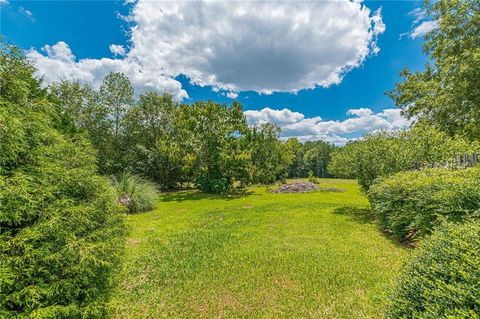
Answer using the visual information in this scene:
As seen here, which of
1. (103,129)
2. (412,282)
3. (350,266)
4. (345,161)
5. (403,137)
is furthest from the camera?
(103,129)

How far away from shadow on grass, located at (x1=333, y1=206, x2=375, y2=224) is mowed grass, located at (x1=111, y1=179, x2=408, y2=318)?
450mm

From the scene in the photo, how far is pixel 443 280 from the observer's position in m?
1.74

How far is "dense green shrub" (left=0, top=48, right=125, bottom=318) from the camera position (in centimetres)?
211

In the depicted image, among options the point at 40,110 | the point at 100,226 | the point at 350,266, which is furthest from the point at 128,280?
the point at 350,266

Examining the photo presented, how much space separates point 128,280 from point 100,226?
2.18m

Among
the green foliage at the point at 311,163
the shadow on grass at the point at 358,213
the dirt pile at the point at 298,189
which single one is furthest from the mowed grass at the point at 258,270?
the green foliage at the point at 311,163

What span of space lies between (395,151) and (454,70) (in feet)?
21.0

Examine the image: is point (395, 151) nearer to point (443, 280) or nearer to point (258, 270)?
point (258, 270)

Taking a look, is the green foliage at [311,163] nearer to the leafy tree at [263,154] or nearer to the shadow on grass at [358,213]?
the leafy tree at [263,154]

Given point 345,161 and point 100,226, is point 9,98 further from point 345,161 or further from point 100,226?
point 345,161

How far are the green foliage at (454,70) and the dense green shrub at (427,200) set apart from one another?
7.43m

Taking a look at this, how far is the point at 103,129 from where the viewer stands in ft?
67.7

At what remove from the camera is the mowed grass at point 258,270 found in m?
3.56

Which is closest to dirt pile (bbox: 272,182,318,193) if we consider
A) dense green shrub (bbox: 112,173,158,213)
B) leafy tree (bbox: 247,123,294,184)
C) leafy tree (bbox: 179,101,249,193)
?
leafy tree (bbox: 247,123,294,184)
